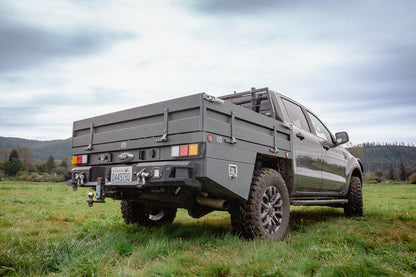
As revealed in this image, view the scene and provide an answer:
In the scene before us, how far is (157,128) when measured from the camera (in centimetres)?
340

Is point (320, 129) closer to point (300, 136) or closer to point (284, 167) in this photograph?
point (300, 136)

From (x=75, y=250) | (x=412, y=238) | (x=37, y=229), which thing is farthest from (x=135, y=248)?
(x=412, y=238)

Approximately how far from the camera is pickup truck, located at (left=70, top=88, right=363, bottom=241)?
309 cm

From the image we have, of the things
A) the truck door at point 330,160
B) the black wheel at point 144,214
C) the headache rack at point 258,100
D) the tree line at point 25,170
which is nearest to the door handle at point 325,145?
the truck door at point 330,160

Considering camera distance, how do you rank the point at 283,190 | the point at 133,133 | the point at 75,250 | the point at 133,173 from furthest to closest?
the point at 283,190 → the point at 133,133 → the point at 133,173 → the point at 75,250

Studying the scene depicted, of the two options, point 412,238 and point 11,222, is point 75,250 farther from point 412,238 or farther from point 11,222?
point 412,238

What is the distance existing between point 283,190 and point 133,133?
1924 mm

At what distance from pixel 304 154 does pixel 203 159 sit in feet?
7.44

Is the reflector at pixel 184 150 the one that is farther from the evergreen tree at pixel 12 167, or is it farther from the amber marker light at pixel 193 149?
the evergreen tree at pixel 12 167

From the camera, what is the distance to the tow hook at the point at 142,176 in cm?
320

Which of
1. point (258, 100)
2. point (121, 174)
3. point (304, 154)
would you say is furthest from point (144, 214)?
point (304, 154)

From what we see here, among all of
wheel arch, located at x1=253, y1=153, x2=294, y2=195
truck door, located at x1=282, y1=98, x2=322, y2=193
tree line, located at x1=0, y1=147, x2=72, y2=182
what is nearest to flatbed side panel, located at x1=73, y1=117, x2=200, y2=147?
wheel arch, located at x1=253, y1=153, x2=294, y2=195

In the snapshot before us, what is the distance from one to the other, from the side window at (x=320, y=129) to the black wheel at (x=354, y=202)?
1.14 metres

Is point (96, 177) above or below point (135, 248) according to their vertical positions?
above
